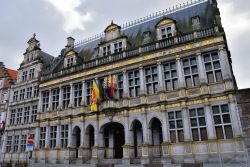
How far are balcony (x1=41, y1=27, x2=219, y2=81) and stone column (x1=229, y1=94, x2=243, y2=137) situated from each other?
570 centimetres

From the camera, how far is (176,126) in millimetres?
19109

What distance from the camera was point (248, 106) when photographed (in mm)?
16781

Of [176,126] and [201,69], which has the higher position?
[201,69]

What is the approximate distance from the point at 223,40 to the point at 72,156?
18032 millimetres

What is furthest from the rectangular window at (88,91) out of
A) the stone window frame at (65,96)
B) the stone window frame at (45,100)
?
the stone window frame at (45,100)

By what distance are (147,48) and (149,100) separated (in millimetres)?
5021

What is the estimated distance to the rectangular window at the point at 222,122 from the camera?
17172mm

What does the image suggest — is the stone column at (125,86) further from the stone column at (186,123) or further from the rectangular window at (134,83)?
the stone column at (186,123)

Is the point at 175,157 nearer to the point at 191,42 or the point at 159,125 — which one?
the point at 159,125

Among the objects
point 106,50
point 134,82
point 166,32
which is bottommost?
point 134,82

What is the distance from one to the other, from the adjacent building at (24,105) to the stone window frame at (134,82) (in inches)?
544

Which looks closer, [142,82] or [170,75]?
[170,75]

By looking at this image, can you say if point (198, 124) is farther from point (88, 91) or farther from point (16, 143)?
point (16, 143)

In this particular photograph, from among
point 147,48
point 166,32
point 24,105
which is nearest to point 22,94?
point 24,105
